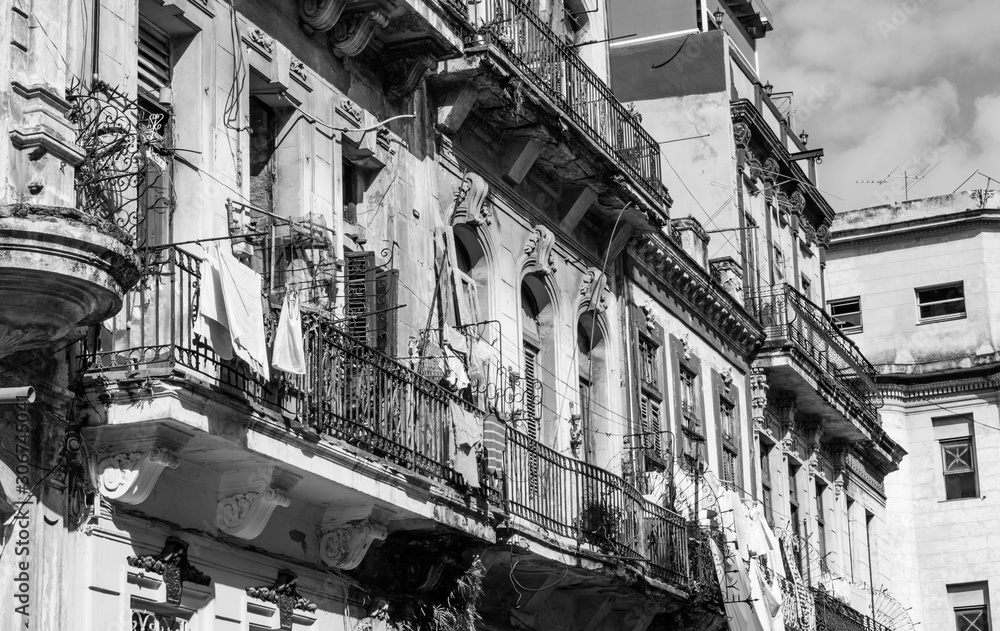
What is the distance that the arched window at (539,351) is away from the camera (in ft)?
66.6

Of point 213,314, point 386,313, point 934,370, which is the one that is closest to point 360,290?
point 386,313

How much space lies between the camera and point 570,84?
21.3 metres

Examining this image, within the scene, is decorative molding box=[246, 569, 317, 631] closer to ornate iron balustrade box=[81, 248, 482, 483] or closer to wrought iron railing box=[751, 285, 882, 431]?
ornate iron balustrade box=[81, 248, 482, 483]

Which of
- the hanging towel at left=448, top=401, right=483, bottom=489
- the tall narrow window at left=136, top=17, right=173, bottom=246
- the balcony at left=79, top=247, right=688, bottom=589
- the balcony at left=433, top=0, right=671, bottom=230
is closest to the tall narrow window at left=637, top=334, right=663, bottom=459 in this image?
the balcony at left=79, top=247, right=688, bottom=589

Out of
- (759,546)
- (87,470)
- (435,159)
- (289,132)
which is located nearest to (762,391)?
(759,546)

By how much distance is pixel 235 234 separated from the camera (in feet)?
46.8

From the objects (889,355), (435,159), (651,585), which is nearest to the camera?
(435,159)

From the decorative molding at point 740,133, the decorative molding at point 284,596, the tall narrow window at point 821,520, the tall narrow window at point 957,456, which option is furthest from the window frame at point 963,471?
the decorative molding at point 284,596

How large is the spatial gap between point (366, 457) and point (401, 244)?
333 centimetres

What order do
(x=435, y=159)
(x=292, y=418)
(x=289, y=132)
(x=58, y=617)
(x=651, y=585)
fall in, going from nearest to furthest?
(x=58, y=617)
(x=292, y=418)
(x=289, y=132)
(x=435, y=159)
(x=651, y=585)

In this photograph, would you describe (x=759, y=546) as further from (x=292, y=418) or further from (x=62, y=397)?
(x=62, y=397)

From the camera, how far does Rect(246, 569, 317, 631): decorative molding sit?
1412 cm

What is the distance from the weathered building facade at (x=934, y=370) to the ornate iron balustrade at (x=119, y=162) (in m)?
28.0

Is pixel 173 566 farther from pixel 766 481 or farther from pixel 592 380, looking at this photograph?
pixel 766 481
